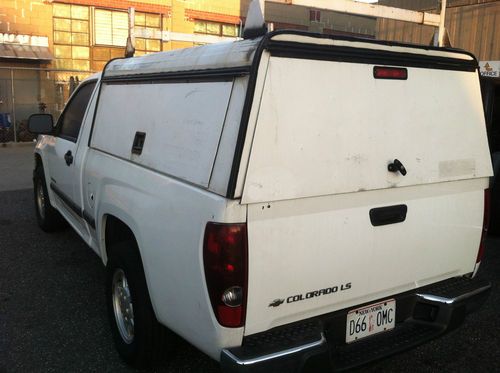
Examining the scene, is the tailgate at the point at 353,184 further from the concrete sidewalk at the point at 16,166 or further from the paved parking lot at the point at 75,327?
the concrete sidewalk at the point at 16,166

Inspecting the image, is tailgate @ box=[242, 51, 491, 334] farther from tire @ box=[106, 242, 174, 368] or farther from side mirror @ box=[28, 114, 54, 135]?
side mirror @ box=[28, 114, 54, 135]

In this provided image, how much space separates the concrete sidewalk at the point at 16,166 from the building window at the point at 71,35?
4216mm

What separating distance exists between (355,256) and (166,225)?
927mm

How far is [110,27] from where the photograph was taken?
58.6 ft

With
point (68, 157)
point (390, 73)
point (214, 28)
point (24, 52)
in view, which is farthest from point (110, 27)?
point (390, 73)

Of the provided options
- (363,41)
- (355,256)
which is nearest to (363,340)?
(355,256)

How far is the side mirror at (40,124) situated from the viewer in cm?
491

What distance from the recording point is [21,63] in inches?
652

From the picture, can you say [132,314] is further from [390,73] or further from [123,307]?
[390,73]

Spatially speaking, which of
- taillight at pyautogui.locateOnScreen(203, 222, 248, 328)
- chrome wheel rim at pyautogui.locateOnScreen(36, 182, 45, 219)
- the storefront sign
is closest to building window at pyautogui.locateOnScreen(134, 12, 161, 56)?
the storefront sign

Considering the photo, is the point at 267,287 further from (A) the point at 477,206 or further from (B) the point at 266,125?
(A) the point at 477,206

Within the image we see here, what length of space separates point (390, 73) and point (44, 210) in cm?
446

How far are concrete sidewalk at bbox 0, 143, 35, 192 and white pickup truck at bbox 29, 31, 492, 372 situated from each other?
657cm

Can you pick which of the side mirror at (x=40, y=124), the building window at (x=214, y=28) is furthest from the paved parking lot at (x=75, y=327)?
the building window at (x=214, y=28)
